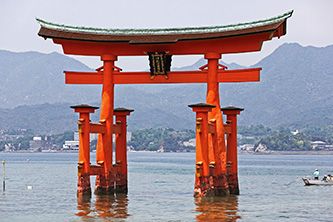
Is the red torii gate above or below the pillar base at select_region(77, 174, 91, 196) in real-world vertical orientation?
above

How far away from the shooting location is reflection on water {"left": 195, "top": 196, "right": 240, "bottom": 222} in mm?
31850

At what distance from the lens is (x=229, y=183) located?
127ft

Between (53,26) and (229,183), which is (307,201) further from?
(53,26)

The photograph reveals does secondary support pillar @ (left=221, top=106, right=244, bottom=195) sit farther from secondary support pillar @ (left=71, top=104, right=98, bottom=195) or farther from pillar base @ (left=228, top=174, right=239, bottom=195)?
secondary support pillar @ (left=71, top=104, right=98, bottom=195)

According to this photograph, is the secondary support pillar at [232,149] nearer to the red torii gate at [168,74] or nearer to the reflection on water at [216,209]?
the red torii gate at [168,74]

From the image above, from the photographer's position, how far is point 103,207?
1374 inches

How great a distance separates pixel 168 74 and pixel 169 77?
190 millimetres

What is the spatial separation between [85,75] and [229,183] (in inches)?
344

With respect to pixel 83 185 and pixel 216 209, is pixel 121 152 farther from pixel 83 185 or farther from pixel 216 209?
pixel 216 209

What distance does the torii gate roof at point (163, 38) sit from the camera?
34.8m

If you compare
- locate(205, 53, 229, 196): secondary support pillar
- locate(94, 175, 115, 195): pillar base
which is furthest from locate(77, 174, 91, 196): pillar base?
locate(205, 53, 229, 196): secondary support pillar

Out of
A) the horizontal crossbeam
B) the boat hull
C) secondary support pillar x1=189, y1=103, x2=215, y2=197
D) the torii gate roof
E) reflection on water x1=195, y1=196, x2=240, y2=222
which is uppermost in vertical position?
the torii gate roof

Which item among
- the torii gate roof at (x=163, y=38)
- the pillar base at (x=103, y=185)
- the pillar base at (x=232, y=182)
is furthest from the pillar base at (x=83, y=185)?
the pillar base at (x=232, y=182)

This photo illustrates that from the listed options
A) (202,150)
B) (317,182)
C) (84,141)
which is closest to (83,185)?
(84,141)
